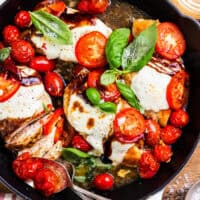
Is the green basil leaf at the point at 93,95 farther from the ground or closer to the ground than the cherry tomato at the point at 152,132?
farther from the ground

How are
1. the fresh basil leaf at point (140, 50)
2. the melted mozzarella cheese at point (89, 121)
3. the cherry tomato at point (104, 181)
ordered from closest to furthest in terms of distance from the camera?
1. the fresh basil leaf at point (140, 50)
2. the melted mozzarella cheese at point (89, 121)
3. the cherry tomato at point (104, 181)

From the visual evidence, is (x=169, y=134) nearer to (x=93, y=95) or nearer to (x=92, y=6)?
(x=93, y=95)

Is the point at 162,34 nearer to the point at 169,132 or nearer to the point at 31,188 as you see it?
the point at 169,132

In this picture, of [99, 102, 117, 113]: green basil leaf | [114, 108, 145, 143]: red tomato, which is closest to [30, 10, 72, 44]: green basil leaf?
[99, 102, 117, 113]: green basil leaf

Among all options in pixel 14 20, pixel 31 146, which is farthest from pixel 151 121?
pixel 14 20

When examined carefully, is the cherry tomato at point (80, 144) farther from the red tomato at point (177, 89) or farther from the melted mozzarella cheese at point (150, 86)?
the red tomato at point (177, 89)

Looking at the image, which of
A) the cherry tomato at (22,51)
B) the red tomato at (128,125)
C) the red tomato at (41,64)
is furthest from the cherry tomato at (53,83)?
the red tomato at (128,125)
